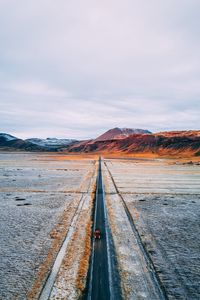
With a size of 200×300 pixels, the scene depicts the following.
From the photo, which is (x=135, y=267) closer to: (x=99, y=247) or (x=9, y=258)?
(x=99, y=247)

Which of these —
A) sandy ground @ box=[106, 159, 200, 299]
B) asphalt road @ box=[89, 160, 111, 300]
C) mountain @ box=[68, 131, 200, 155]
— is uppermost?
mountain @ box=[68, 131, 200, 155]

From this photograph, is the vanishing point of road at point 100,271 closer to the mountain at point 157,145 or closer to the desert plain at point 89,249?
the desert plain at point 89,249

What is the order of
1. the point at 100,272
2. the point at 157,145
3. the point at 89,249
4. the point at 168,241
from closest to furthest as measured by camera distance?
the point at 100,272 < the point at 89,249 < the point at 168,241 < the point at 157,145

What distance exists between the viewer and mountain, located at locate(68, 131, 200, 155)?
320 feet

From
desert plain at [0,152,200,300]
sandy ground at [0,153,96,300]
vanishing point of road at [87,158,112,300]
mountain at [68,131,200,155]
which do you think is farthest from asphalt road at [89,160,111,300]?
mountain at [68,131,200,155]

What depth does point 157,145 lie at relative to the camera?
11656cm

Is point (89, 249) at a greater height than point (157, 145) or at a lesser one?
lesser

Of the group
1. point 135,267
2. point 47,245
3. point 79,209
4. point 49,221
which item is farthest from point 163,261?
point 79,209

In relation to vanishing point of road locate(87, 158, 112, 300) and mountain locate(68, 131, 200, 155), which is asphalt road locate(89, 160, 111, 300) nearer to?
vanishing point of road locate(87, 158, 112, 300)

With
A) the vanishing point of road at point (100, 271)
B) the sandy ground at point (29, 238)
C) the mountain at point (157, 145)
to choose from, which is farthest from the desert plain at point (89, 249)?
the mountain at point (157, 145)

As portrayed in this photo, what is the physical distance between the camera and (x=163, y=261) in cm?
416

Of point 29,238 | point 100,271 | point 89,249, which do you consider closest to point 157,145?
point 29,238

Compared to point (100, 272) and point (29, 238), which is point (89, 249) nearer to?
point (100, 272)

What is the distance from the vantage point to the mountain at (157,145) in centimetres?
9757
